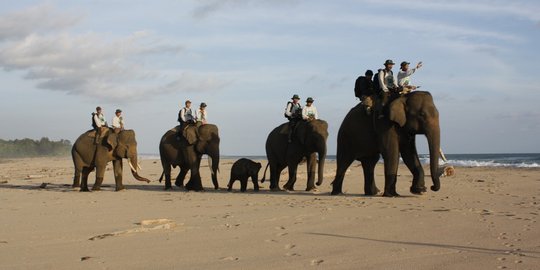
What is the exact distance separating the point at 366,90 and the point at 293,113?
372 centimetres

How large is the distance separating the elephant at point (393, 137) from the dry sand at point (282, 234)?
732 millimetres

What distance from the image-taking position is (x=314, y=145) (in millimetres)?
16891

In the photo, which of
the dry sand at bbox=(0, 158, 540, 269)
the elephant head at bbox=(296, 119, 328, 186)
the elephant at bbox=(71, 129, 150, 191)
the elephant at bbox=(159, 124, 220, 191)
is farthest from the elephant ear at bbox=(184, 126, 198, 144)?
the dry sand at bbox=(0, 158, 540, 269)

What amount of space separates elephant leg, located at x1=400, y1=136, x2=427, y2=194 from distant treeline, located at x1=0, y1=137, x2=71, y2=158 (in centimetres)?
8990

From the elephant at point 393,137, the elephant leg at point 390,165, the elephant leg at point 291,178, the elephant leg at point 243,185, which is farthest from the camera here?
the elephant leg at point 243,185

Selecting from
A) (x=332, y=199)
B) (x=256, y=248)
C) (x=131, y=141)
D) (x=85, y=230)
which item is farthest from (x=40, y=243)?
(x=131, y=141)

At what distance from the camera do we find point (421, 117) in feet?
42.8

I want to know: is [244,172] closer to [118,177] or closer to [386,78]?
[118,177]

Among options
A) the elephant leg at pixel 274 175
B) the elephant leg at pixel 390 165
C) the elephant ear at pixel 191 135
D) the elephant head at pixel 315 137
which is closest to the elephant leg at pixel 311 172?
the elephant head at pixel 315 137

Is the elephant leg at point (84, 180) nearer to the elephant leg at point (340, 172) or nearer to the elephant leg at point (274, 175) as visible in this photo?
the elephant leg at point (274, 175)

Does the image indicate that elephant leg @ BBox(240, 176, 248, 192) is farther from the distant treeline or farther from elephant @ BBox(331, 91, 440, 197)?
the distant treeline

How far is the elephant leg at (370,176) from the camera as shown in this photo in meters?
14.7

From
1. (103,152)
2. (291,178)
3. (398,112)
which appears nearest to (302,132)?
(291,178)

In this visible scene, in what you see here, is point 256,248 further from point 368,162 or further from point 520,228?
point 368,162
